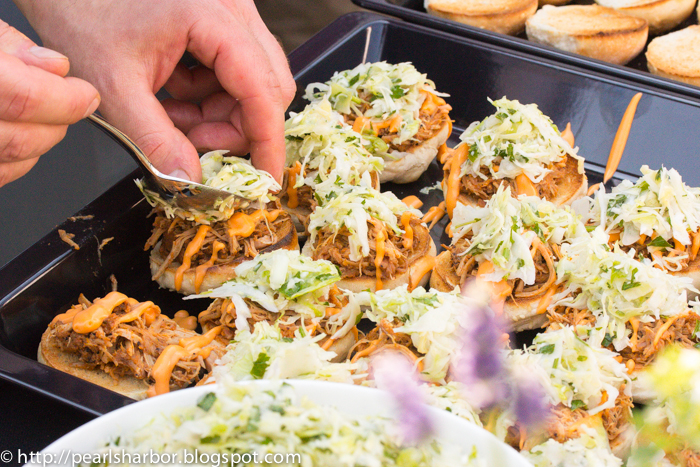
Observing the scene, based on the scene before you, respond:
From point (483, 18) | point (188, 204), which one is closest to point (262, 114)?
point (188, 204)

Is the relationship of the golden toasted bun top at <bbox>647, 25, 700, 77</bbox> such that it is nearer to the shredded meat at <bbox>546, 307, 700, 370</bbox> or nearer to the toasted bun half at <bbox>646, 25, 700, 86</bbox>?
the toasted bun half at <bbox>646, 25, 700, 86</bbox>

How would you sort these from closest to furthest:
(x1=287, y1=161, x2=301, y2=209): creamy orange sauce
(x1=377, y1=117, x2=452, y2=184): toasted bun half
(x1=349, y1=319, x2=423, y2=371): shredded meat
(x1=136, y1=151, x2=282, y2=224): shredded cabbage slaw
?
(x1=349, y1=319, x2=423, y2=371): shredded meat < (x1=136, y1=151, x2=282, y2=224): shredded cabbage slaw < (x1=287, y1=161, x2=301, y2=209): creamy orange sauce < (x1=377, y1=117, x2=452, y2=184): toasted bun half

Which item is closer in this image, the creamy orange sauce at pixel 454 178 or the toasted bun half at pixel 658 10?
the creamy orange sauce at pixel 454 178

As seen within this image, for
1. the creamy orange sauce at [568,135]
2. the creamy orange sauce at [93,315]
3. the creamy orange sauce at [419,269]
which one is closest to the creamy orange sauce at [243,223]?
the creamy orange sauce at [93,315]

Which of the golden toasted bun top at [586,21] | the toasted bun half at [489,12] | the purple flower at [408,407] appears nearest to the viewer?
the purple flower at [408,407]

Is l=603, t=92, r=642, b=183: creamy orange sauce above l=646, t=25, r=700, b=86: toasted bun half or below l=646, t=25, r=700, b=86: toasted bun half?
below

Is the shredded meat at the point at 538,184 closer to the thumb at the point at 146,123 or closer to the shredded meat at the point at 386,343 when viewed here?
the shredded meat at the point at 386,343

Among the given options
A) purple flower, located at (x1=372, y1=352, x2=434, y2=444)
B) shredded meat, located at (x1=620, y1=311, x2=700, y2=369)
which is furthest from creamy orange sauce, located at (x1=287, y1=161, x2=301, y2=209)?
purple flower, located at (x1=372, y1=352, x2=434, y2=444)

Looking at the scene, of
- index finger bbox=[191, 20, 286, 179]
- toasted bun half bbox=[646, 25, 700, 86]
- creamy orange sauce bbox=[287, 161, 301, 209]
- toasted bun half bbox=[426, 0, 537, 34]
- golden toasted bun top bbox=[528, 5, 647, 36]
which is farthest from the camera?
toasted bun half bbox=[426, 0, 537, 34]
